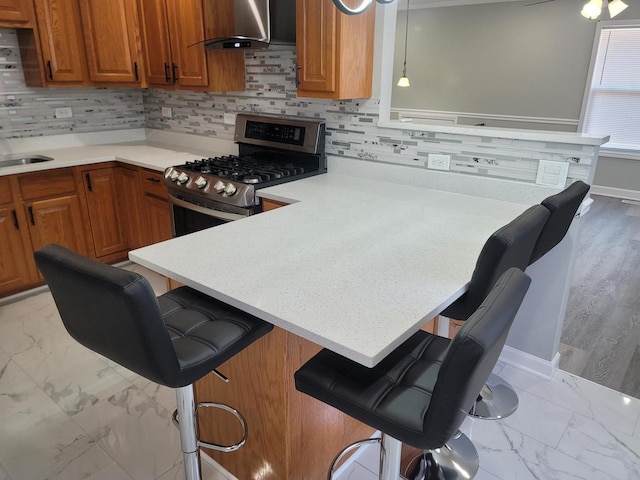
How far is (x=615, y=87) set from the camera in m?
5.91

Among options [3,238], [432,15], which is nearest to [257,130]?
[3,238]

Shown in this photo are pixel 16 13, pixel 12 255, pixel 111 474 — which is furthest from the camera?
pixel 12 255

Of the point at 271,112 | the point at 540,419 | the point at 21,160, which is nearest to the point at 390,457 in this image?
the point at 540,419

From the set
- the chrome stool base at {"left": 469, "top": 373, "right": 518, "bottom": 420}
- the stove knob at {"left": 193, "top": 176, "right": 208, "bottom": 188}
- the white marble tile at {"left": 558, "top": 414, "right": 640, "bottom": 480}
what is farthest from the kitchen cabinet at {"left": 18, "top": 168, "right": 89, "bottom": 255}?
the white marble tile at {"left": 558, "top": 414, "right": 640, "bottom": 480}

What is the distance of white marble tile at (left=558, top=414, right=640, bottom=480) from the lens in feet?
5.94

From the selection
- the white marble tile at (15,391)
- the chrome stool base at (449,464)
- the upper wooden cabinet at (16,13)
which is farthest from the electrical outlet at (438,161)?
the upper wooden cabinet at (16,13)

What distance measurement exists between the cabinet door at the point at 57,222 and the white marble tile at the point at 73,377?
91 centimetres

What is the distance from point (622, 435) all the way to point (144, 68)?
368cm

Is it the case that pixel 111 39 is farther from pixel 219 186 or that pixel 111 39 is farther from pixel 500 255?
pixel 500 255

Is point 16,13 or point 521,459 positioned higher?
point 16,13

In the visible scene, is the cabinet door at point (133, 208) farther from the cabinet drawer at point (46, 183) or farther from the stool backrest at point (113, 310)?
the stool backrest at point (113, 310)

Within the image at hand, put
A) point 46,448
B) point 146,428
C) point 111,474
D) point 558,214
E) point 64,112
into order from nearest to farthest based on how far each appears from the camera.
Answer: point 558,214 → point 111,474 → point 46,448 → point 146,428 → point 64,112

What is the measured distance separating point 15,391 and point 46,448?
510 millimetres

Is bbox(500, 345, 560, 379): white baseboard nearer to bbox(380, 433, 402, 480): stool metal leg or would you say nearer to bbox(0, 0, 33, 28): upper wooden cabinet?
bbox(380, 433, 402, 480): stool metal leg
